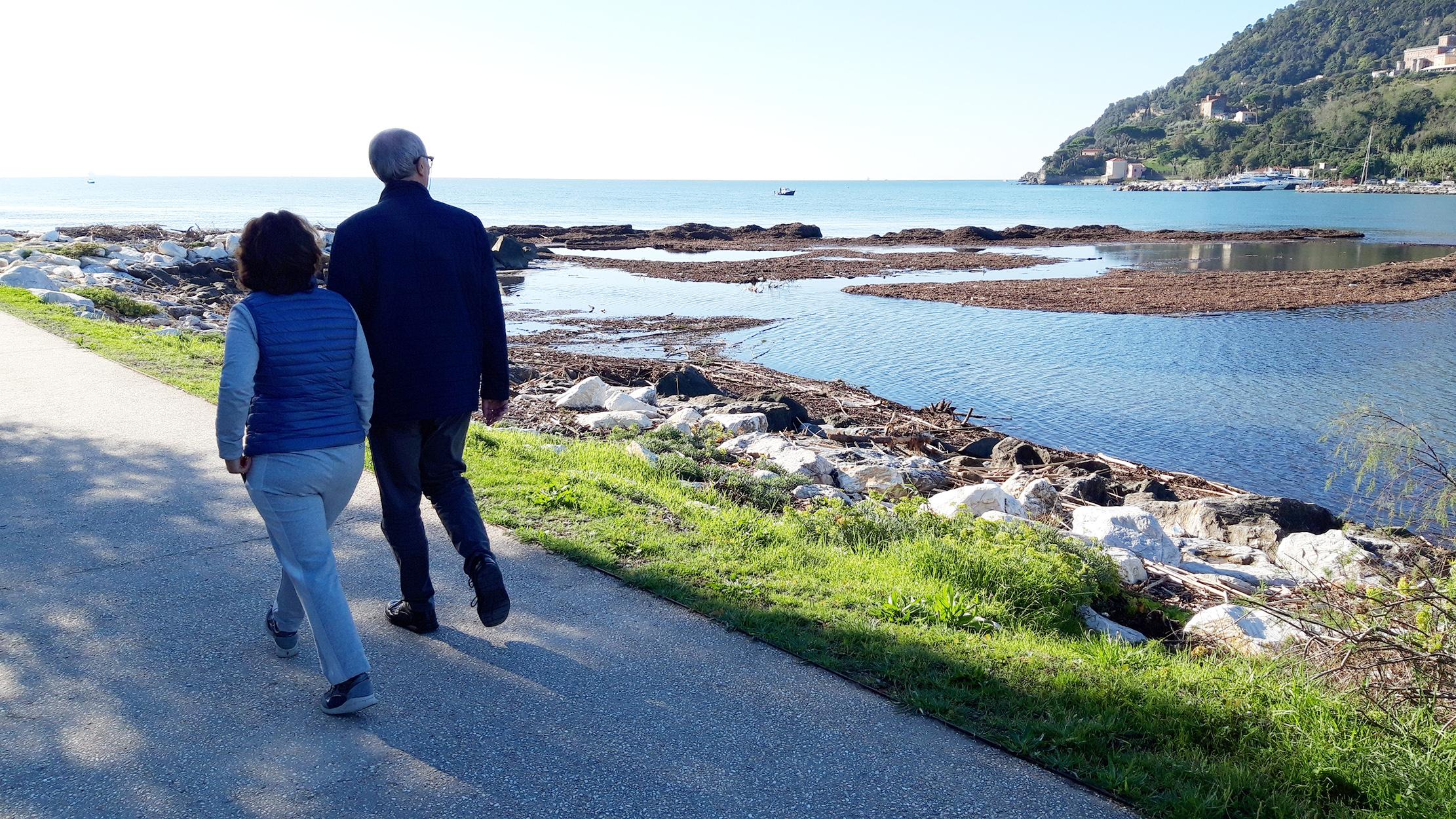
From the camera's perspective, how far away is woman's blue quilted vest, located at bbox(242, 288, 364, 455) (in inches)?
133

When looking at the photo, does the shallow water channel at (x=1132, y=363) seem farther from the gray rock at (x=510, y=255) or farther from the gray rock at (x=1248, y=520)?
the gray rock at (x=510, y=255)

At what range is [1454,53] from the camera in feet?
616

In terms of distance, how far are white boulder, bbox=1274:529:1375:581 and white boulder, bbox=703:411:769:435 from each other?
5.41 meters

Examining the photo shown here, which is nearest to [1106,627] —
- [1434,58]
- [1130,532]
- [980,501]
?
[1130,532]

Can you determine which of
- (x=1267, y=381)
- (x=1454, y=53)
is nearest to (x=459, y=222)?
(x=1267, y=381)

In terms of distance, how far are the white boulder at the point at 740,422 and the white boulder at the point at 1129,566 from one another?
497 cm

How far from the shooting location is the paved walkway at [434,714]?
3.05 metres

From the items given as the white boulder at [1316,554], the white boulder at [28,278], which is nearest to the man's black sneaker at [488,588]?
the white boulder at [1316,554]

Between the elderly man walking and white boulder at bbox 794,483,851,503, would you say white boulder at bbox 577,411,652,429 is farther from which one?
the elderly man walking

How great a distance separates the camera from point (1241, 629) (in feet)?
16.8

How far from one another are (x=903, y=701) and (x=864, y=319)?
21953 millimetres

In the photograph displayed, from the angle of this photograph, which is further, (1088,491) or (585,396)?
(585,396)

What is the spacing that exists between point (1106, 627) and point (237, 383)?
444 centimetres

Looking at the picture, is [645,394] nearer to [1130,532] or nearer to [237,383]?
[1130,532]
